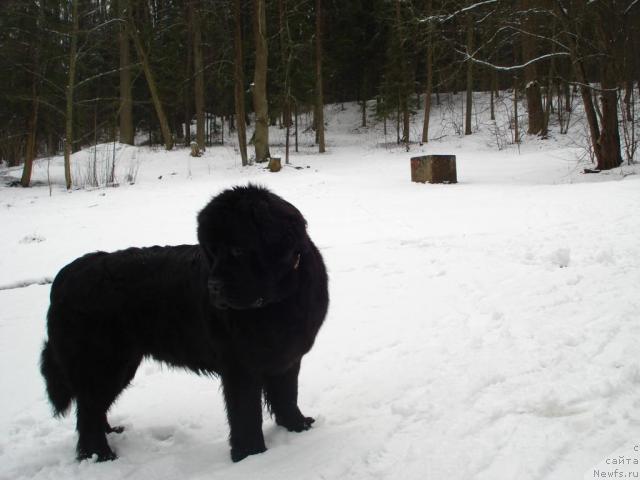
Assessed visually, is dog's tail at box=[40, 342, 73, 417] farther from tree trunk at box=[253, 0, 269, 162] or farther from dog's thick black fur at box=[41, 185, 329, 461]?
tree trunk at box=[253, 0, 269, 162]

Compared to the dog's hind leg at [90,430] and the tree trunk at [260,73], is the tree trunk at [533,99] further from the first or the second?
the dog's hind leg at [90,430]

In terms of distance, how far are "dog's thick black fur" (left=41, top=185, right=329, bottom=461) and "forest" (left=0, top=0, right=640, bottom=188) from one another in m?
10.8

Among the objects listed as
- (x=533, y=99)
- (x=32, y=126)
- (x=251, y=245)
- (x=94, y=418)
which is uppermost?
(x=533, y=99)

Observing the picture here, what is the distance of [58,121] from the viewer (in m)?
19.4

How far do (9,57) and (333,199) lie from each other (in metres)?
13.9

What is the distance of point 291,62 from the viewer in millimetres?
23234

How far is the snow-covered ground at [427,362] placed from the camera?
7.21 ft

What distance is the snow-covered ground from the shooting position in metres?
2.20

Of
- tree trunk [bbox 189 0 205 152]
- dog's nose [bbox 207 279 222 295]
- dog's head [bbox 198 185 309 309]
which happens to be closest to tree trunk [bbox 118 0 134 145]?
tree trunk [bbox 189 0 205 152]

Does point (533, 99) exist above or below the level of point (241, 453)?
above

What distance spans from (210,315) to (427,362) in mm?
1660

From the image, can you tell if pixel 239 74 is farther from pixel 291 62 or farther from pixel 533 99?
pixel 533 99

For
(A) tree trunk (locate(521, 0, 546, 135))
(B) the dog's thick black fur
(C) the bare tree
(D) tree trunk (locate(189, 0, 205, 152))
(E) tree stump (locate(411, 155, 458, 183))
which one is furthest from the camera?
(D) tree trunk (locate(189, 0, 205, 152))

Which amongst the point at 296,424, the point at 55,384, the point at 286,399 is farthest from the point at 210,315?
the point at 55,384
